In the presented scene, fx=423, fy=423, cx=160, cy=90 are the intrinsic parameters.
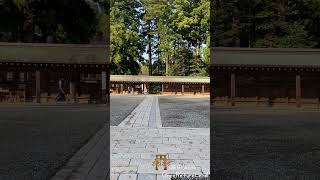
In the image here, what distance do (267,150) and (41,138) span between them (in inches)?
186

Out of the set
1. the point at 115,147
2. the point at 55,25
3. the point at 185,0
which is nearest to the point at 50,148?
the point at 115,147

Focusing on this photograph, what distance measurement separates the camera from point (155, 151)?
22.9 ft

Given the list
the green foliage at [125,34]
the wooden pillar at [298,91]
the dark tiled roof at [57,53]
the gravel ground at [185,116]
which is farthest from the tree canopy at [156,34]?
the wooden pillar at [298,91]

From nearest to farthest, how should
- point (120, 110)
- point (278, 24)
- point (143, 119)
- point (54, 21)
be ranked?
point (54, 21) < point (143, 119) < point (120, 110) < point (278, 24)

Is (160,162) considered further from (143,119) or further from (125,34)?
(143,119)

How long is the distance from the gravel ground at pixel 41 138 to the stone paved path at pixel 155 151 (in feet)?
2.22

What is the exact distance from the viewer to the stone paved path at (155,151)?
518 centimetres

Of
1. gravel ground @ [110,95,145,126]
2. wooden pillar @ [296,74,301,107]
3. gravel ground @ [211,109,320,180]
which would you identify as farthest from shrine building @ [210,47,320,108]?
gravel ground @ [110,95,145,126]

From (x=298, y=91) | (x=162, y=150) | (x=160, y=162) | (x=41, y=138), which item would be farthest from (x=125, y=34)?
(x=298, y=91)

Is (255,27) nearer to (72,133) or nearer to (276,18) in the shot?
(276,18)

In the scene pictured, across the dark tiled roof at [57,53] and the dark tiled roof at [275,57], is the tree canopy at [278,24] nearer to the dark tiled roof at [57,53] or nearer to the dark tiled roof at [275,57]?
the dark tiled roof at [275,57]

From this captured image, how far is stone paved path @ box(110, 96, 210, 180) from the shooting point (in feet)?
17.0

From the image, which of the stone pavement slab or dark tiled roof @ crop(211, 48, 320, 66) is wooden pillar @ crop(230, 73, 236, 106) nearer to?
dark tiled roof @ crop(211, 48, 320, 66)

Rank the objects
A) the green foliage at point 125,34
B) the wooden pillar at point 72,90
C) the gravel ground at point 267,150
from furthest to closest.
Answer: the green foliage at point 125,34 < the gravel ground at point 267,150 < the wooden pillar at point 72,90
